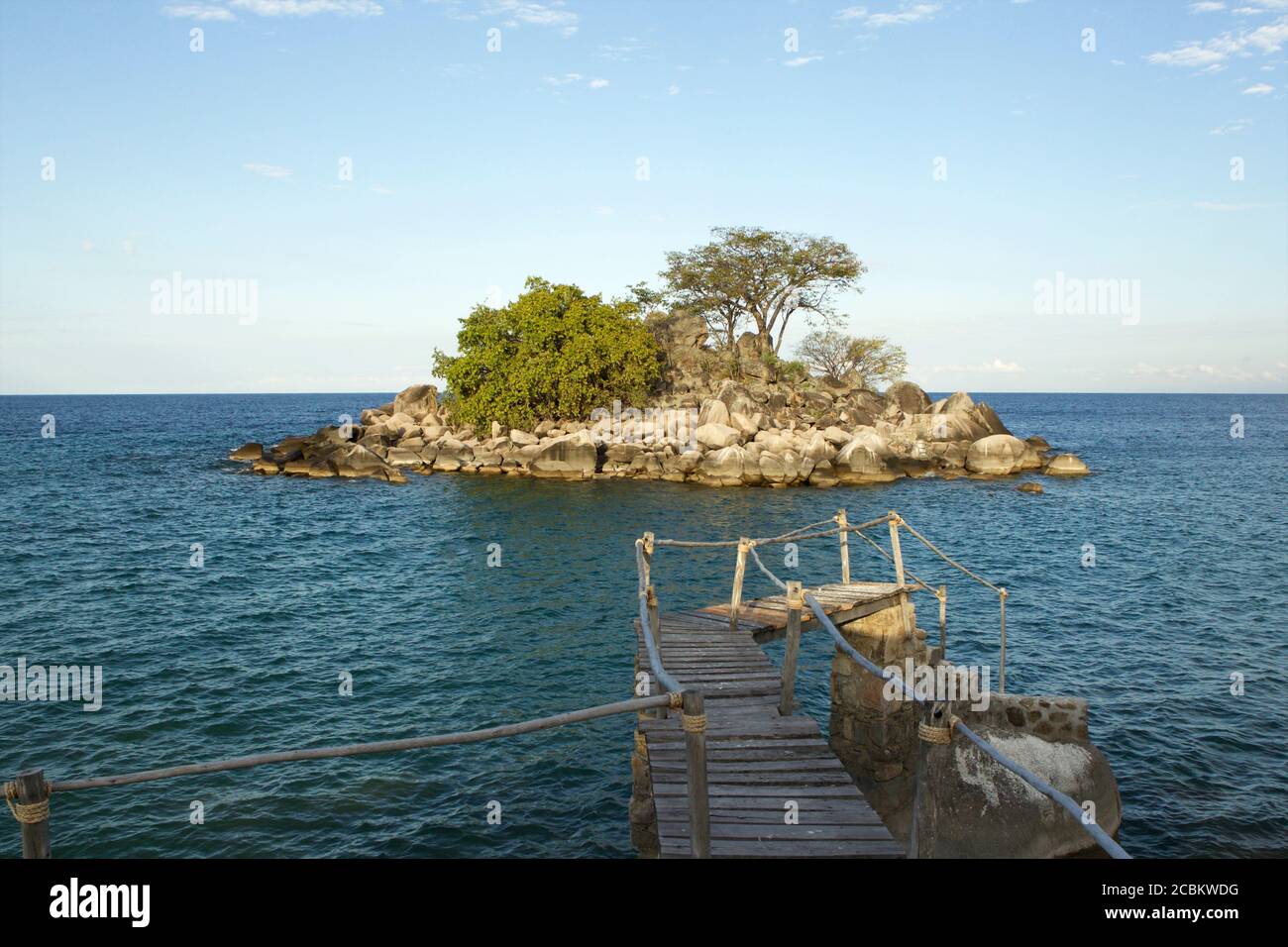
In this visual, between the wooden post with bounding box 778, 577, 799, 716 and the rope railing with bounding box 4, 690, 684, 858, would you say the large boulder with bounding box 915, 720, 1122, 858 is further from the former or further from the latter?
the rope railing with bounding box 4, 690, 684, 858

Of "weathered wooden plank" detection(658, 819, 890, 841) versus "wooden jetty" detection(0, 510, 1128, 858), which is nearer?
"wooden jetty" detection(0, 510, 1128, 858)

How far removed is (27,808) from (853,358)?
6544 centimetres

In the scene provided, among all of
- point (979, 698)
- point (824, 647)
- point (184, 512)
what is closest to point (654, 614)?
point (979, 698)

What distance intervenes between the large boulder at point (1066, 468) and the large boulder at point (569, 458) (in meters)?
28.4

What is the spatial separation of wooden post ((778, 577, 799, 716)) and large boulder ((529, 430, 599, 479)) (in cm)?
3761

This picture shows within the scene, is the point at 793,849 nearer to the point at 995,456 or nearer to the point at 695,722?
the point at 695,722

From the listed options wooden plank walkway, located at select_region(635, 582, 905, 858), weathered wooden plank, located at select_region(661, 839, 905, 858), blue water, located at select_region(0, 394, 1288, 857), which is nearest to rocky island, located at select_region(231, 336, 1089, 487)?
blue water, located at select_region(0, 394, 1288, 857)

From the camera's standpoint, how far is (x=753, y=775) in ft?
27.8

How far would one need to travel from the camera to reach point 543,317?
52719 mm

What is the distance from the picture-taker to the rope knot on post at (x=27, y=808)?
188 inches

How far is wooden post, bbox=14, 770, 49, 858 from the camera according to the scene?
4.80 metres

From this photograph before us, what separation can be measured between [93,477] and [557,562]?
38.8 metres

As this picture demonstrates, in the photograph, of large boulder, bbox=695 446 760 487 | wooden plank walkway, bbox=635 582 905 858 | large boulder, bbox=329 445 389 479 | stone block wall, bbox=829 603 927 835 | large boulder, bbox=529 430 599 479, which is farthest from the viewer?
large boulder, bbox=329 445 389 479
